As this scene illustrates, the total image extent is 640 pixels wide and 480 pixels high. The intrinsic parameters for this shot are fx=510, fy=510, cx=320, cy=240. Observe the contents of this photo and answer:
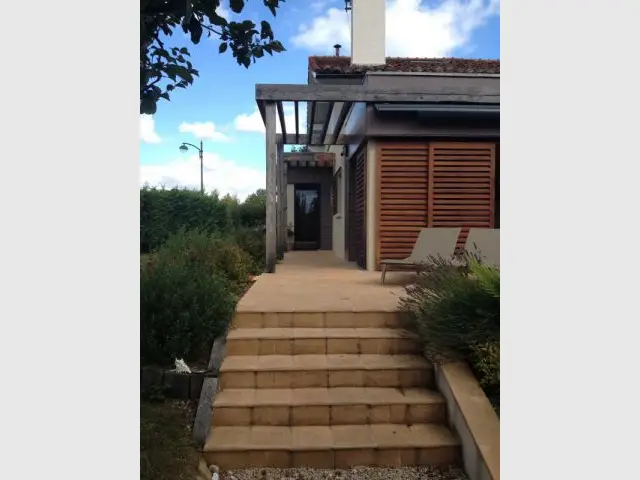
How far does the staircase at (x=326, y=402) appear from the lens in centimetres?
357

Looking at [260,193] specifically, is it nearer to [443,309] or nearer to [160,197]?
[160,197]

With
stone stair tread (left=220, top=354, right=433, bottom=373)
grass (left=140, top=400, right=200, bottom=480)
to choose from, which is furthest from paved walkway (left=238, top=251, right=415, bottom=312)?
grass (left=140, top=400, right=200, bottom=480)

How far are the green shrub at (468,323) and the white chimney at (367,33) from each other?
31.9 ft

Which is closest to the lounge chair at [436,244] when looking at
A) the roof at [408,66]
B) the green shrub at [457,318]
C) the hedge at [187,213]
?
the green shrub at [457,318]

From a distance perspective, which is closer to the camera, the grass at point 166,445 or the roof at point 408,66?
the grass at point 166,445

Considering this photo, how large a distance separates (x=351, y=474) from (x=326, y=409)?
0.57 m

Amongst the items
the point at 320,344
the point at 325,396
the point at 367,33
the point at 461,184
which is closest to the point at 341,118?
the point at 461,184

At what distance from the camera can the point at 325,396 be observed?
405 centimetres

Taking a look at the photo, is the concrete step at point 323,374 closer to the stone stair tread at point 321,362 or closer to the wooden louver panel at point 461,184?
the stone stair tread at point 321,362

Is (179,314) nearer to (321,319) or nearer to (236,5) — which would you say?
(321,319)

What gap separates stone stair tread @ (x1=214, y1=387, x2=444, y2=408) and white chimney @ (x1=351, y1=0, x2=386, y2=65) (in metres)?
10.5

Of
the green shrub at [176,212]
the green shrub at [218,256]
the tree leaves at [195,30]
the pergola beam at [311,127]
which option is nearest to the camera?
the tree leaves at [195,30]
